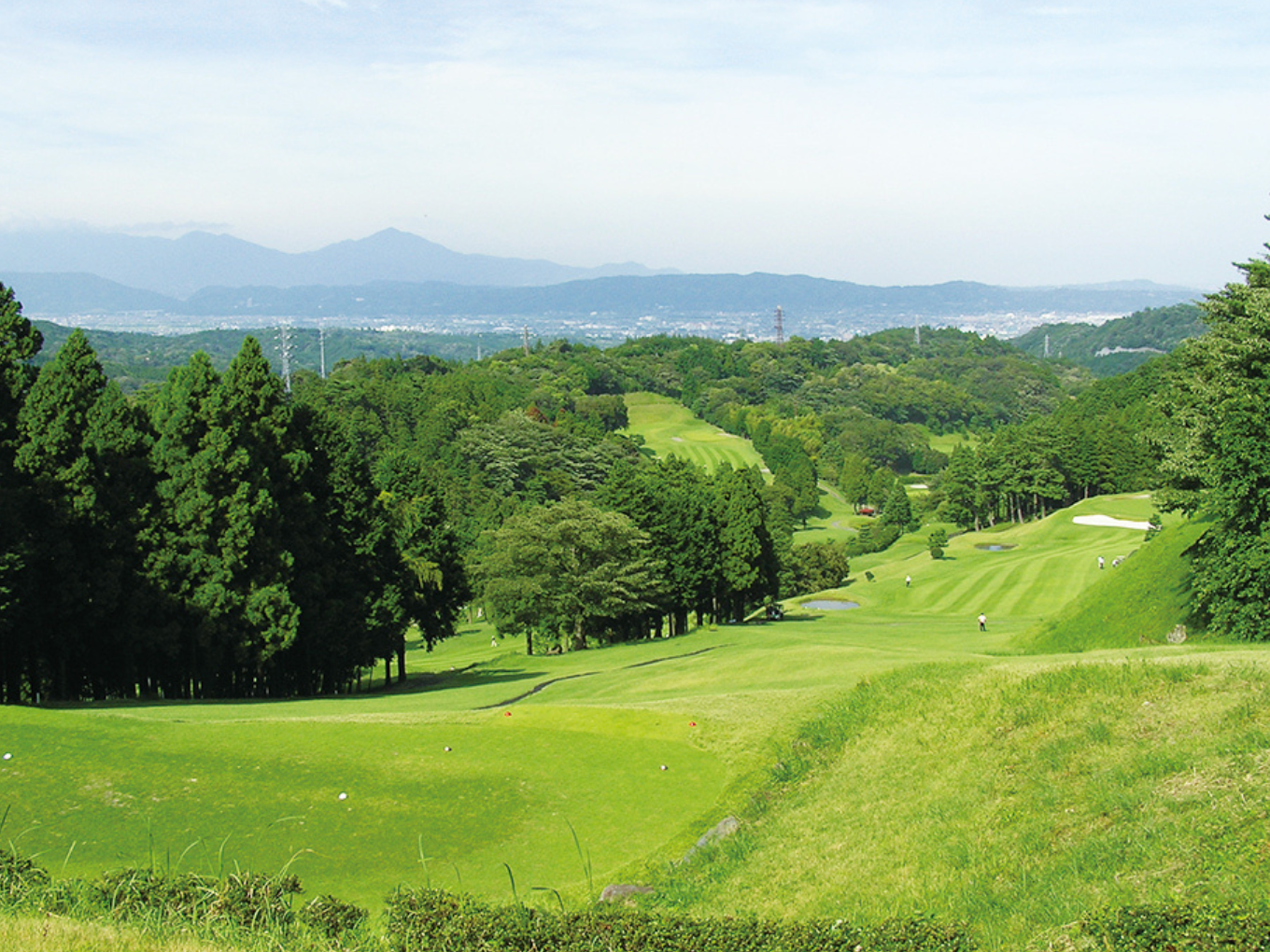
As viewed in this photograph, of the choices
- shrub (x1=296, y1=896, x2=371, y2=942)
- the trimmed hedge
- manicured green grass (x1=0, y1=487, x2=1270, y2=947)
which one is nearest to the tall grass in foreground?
manicured green grass (x1=0, y1=487, x2=1270, y2=947)

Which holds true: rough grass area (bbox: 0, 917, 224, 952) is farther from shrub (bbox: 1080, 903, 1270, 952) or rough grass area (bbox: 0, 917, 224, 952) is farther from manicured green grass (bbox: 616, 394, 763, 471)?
manicured green grass (bbox: 616, 394, 763, 471)

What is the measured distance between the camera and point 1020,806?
12672 millimetres

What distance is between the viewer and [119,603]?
3102 cm

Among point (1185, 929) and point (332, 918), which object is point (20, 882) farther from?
point (1185, 929)

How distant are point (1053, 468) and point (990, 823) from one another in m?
102

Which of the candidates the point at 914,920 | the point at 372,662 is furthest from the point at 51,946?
the point at 372,662

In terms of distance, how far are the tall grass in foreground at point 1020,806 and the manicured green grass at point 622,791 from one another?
0.05 m

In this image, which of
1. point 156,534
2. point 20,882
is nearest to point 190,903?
point 20,882

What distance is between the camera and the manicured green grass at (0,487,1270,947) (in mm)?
11750

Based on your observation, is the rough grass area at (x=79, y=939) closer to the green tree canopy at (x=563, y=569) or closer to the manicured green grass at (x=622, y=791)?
the manicured green grass at (x=622, y=791)

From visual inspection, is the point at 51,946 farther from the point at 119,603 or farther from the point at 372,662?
the point at 372,662

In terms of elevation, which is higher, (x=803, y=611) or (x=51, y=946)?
(x=51, y=946)

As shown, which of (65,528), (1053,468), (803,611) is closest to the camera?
(65,528)

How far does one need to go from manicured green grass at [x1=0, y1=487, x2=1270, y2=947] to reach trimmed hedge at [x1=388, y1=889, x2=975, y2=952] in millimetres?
1402
